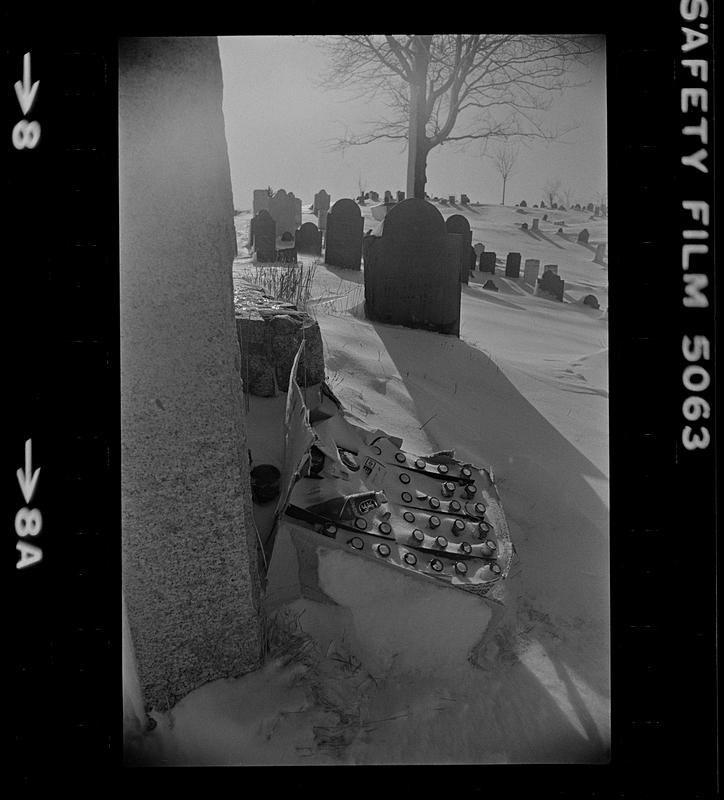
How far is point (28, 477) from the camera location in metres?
1.55

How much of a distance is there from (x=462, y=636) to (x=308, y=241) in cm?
1200

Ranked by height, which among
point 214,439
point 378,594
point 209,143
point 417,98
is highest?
point 417,98

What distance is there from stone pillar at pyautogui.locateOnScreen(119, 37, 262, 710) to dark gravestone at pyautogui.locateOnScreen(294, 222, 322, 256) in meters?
11.9

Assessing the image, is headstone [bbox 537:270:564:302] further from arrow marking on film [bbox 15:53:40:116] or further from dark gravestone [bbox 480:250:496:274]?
arrow marking on film [bbox 15:53:40:116]

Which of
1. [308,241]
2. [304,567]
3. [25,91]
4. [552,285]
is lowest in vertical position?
[304,567]

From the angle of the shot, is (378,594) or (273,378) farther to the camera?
(273,378)

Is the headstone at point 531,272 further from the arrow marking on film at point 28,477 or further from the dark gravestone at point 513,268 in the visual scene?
the arrow marking on film at point 28,477

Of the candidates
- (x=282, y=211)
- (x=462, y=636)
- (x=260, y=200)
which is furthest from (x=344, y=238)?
(x=462, y=636)

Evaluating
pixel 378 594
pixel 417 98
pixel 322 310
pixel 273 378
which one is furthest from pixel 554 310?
pixel 378 594

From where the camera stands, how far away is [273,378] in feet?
11.1

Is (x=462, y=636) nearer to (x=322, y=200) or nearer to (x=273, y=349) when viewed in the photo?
(x=273, y=349)

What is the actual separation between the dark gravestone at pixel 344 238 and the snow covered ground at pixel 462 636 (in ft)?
18.9

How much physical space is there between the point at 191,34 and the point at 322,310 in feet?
17.8

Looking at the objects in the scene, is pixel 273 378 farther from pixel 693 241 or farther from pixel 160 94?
pixel 693 241
